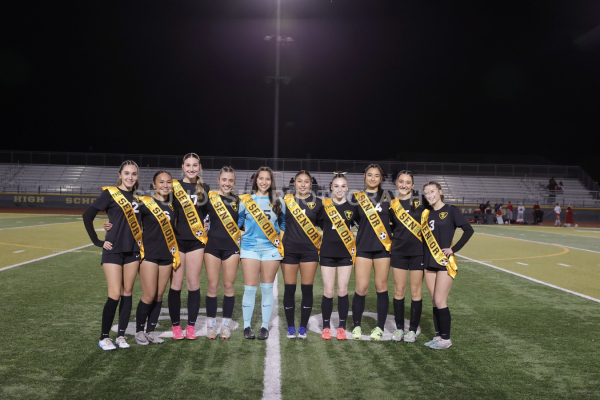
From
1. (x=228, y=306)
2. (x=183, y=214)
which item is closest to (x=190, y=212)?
(x=183, y=214)

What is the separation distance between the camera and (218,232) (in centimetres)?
483

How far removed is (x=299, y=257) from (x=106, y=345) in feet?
6.88

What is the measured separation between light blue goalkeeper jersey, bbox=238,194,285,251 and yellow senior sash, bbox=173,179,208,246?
1.44ft

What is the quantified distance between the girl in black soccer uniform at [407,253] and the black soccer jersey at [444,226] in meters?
0.12

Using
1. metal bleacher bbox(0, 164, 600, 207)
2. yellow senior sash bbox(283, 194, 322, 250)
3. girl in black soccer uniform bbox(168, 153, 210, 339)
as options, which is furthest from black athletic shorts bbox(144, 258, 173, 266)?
metal bleacher bbox(0, 164, 600, 207)

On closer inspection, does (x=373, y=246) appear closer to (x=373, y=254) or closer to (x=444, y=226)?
(x=373, y=254)

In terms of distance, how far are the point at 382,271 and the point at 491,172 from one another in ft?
118

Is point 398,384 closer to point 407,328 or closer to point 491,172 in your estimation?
point 407,328

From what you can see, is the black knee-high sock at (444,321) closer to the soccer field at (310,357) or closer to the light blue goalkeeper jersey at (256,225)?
the soccer field at (310,357)

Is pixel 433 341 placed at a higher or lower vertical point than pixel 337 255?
lower

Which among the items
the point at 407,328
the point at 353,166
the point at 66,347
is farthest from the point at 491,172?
the point at 66,347

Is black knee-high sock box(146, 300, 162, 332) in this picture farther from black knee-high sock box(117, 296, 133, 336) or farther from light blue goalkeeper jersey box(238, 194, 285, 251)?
light blue goalkeeper jersey box(238, 194, 285, 251)

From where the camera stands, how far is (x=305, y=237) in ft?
16.0

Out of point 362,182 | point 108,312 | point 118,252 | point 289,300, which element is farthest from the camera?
point 362,182
